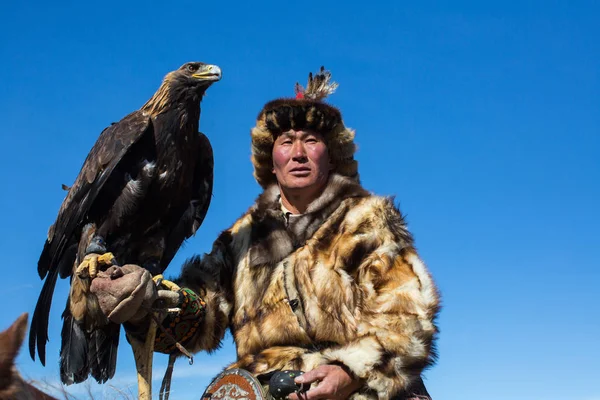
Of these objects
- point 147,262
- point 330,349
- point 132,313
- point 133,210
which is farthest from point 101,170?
point 330,349

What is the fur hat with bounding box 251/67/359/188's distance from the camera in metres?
3.61

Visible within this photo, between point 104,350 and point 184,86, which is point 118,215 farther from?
point 184,86

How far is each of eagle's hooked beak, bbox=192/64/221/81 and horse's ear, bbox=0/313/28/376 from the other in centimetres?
338

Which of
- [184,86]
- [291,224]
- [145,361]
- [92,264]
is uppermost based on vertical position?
[184,86]

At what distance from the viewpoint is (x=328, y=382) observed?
2.91 m

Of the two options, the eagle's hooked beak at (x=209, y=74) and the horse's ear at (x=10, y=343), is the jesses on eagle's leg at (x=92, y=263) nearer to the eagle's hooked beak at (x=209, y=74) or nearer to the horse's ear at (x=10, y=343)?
the eagle's hooked beak at (x=209, y=74)

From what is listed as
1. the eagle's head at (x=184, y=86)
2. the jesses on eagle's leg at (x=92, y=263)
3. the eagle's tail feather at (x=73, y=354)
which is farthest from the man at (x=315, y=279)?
the eagle's head at (x=184, y=86)

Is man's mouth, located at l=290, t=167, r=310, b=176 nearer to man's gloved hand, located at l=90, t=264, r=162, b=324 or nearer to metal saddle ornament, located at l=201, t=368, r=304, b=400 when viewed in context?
man's gloved hand, located at l=90, t=264, r=162, b=324

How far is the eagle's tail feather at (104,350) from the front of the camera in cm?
387

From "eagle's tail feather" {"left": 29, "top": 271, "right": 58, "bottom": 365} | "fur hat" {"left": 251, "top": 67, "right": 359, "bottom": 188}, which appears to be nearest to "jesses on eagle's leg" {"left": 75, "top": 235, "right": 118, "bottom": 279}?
"eagle's tail feather" {"left": 29, "top": 271, "right": 58, "bottom": 365}

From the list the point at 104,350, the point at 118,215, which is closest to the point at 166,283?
the point at 104,350

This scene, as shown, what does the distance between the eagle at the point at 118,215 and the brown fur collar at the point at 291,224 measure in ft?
2.70

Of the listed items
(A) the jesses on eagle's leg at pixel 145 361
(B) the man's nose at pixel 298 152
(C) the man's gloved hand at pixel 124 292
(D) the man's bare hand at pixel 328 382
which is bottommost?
(D) the man's bare hand at pixel 328 382

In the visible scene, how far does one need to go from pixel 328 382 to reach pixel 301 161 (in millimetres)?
1080
